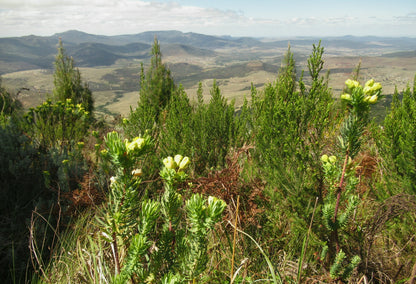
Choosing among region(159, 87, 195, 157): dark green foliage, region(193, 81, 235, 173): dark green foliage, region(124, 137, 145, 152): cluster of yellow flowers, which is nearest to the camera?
region(124, 137, 145, 152): cluster of yellow flowers

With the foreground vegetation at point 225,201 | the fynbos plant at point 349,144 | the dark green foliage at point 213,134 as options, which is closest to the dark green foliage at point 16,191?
the foreground vegetation at point 225,201

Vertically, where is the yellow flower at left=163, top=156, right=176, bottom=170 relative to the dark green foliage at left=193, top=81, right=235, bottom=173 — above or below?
above

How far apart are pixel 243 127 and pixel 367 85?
8.43ft

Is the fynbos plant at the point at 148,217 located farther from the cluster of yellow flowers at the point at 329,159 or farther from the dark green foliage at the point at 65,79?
the dark green foliage at the point at 65,79

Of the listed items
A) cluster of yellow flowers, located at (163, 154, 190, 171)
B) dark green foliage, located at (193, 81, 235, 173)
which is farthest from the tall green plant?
dark green foliage, located at (193, 81, 235, 173)

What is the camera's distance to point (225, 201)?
2346 mm

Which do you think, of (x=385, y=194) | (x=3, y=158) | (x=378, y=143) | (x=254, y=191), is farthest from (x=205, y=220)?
(x=3, y=158)

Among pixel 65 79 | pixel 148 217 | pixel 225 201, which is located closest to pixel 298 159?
pixel 225 201

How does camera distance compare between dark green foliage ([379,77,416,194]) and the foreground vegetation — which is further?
dark green foliage ([379,77,416,194])

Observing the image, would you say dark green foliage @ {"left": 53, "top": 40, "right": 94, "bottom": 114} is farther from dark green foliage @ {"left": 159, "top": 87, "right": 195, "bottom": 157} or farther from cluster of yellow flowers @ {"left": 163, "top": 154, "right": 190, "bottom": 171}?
cluster of yellow flowers @ {"left": 163, "top": 154, "right": 190, "bottom": 171}

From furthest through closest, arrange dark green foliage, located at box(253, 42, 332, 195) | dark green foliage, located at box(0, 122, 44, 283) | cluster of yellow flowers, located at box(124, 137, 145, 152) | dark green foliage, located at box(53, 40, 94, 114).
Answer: dark green foliage, located at box(53, 40, 94, 114) < dark green foliage, located at box(0, 122, 44, 283) < dark green foliage, located at box(253, 42, 332, 195) < cluster of yellow flowers, located at box(124, 137, 145, 152)

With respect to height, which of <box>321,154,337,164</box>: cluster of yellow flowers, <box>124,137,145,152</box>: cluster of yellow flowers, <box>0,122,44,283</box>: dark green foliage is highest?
<box>124,137,145,152</box>: cluster of yellow flowers

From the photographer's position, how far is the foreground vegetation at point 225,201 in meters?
1.01

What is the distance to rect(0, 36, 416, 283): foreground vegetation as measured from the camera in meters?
1.01
